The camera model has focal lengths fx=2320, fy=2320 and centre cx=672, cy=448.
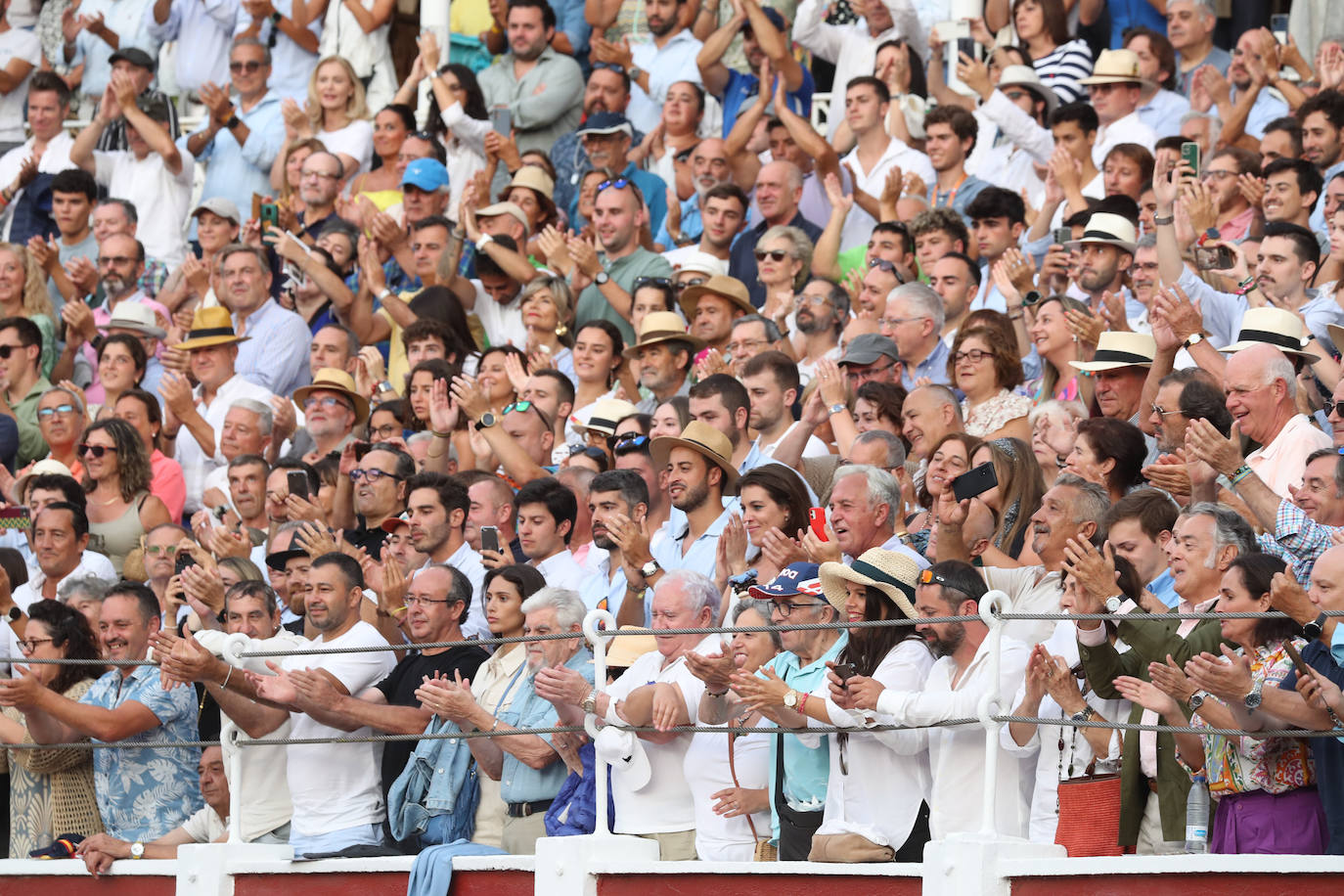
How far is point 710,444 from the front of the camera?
1038cm

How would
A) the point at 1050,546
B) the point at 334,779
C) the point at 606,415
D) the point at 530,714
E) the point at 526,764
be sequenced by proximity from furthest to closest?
the point at 606,415
the point at 334,779
the point at 530,714
the point at 526,764
the point at 1050,546

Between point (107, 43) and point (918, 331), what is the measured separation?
944 cm

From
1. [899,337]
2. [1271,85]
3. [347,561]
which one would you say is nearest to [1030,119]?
[1271,85]

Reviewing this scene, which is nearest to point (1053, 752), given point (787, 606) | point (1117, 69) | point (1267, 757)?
point (1267, 757)

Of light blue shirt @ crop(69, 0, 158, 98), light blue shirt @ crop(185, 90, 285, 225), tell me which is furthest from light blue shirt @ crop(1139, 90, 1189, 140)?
light blue shirt @ crop(69, 0, 158, 98)

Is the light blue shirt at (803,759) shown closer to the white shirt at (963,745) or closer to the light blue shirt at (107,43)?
the white shirt at (963,745)

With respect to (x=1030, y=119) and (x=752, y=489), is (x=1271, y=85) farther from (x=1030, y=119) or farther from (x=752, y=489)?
(x=752, y=489)

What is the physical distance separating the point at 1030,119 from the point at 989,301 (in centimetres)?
172

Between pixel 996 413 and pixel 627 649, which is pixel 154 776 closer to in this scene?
pixel 627 649

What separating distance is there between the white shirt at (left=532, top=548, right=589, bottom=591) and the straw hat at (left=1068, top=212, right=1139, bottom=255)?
311 centimetres

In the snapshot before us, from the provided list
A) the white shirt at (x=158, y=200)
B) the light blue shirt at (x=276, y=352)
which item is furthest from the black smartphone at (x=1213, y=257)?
the white shirt at (x=158, y=200)

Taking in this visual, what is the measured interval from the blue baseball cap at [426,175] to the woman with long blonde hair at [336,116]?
56.9 inches

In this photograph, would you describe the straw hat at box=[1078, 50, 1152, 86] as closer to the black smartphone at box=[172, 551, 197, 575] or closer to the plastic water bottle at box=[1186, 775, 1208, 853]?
the black smartphone at box=[172, 551, 197, 575]

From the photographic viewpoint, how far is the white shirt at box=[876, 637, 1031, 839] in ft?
24.3
